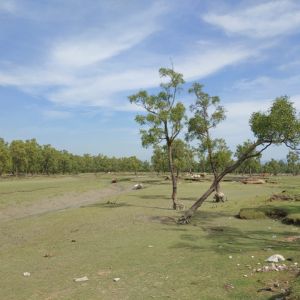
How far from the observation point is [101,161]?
19488 cm

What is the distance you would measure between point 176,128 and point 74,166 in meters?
146

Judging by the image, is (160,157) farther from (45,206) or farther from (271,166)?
(271,166)

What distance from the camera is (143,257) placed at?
16531 millimetres

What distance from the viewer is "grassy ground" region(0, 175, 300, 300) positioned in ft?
39.8

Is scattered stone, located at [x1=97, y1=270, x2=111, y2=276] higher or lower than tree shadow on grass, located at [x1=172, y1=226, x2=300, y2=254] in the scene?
lower

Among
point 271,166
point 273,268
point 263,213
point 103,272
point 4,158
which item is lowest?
point 103,272

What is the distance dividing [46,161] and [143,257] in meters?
136

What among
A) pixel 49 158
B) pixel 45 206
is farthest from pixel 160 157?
pixel 49 158

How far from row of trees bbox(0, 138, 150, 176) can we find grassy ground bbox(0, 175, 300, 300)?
92957 millimetres

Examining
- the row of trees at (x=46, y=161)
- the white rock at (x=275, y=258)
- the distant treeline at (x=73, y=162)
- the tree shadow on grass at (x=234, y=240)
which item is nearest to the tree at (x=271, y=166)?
the distant treeline at (x=73, y=162)

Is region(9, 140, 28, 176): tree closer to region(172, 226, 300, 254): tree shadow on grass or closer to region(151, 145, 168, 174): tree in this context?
region(151, 145, 168, 174): tree

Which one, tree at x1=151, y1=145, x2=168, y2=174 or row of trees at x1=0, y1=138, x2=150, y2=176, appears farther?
row of trees at x1=0, y1=138, x2=150, y2=176

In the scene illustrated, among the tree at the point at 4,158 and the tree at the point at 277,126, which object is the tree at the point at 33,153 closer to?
the tree at the point at 4,158

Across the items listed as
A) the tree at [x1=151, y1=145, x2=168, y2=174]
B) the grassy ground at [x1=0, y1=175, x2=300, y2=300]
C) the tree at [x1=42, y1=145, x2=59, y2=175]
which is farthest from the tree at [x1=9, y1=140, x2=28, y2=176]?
the grassy ground at [x1=0, y1=175, x2=300, y2=300]
